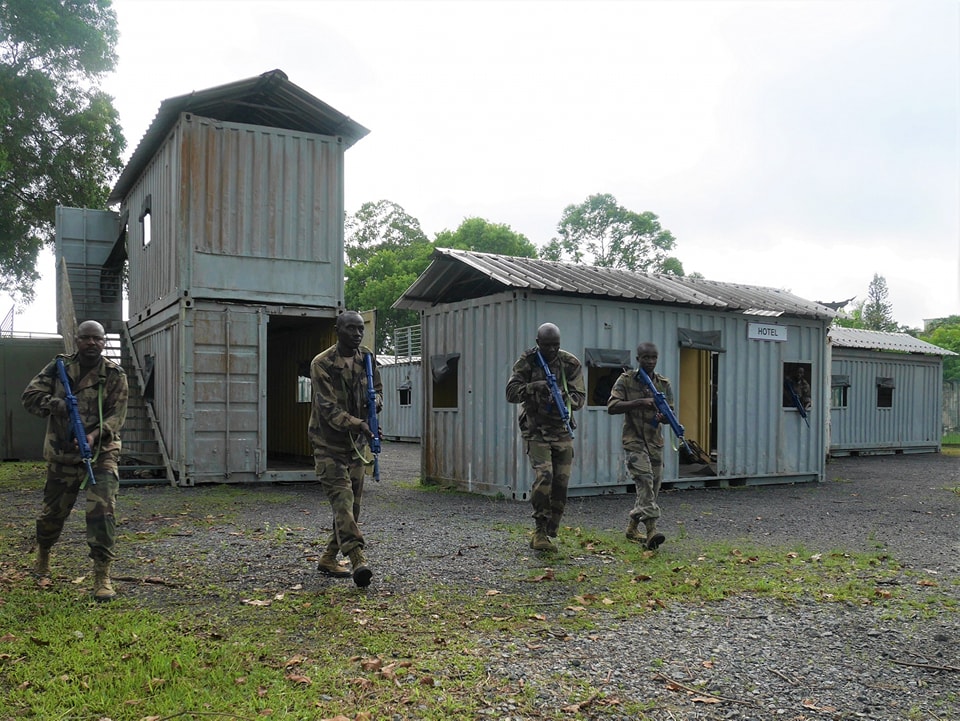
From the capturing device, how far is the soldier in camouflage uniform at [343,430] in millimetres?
6301

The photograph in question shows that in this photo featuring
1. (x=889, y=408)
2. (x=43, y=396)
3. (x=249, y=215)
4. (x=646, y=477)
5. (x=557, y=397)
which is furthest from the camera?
(x=889, y=408)

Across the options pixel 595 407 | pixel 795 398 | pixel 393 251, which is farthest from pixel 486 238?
pixel 595 407

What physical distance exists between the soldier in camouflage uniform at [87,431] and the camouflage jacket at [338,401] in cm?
139

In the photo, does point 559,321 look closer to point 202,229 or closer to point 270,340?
point 202,229

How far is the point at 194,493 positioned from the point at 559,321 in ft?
19.2

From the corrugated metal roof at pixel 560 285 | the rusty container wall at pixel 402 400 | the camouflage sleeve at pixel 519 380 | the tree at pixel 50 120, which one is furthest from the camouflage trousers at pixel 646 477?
the rusty container wall at pixel 402 400

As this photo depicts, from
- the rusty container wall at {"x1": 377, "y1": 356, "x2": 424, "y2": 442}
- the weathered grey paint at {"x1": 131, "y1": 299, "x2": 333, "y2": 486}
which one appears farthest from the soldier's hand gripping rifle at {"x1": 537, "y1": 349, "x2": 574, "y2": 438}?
the rusty container wall at {"x1": 377, "y1": 356, "x2": 424, "y2": 442}

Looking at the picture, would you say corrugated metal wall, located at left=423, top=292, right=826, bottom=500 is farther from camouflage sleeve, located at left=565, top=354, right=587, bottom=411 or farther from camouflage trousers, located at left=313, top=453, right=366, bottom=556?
camouflage trousers, located at left=313, top=453, right=366, bottom=556

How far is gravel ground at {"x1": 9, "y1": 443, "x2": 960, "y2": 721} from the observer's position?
4430 mm

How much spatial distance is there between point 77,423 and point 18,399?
46.6 ft

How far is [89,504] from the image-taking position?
6.04 metres

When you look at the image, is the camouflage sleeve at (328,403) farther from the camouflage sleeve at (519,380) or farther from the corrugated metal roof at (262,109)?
the corrugated metal roof at (262,109)

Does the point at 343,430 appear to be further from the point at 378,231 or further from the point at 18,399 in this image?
the point at 378,231

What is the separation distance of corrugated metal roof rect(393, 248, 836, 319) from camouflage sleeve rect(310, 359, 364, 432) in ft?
18.8
